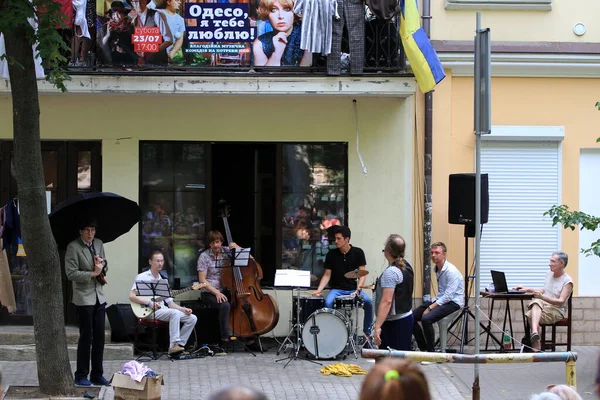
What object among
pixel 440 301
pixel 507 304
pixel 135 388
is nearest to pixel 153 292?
pixel 135 388

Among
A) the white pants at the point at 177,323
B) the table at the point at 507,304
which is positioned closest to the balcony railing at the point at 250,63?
the white pants at the point at 177,323

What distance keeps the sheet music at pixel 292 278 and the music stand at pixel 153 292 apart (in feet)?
4.71

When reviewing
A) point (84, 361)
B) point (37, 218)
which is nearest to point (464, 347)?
point (84, 361)

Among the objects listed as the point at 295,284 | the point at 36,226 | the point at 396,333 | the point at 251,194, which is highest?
the point at 251,194

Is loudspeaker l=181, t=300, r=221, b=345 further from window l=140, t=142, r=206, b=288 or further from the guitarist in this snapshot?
window l=140, t=142, r=206, b=288

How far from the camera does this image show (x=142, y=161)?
1331 centimetres

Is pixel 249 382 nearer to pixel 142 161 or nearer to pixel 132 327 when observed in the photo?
pixel 132 327

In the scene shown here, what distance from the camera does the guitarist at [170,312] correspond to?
12031mm

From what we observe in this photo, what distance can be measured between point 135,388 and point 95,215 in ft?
9.00

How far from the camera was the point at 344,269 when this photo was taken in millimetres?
12656

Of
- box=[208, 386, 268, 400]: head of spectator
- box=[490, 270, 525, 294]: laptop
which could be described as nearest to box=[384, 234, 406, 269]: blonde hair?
box=[490, 270, 525, 294]: laptop

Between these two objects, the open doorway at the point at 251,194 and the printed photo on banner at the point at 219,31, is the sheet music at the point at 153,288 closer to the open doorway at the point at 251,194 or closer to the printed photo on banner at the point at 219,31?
the open doorway at the point at 251,194

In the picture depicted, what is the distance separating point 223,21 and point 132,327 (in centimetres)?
426

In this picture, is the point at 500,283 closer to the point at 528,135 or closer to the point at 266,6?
the point at 528,135
